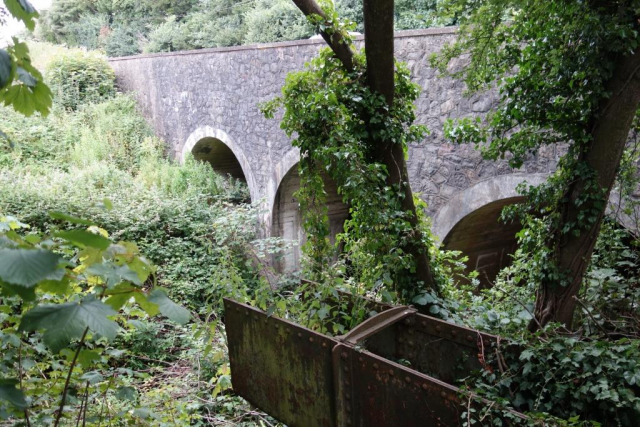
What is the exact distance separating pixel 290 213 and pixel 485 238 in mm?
4306

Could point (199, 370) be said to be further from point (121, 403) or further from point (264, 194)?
point (264, 194)

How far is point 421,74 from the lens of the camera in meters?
6.12

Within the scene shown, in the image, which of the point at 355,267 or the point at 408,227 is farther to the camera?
the point at 355,267

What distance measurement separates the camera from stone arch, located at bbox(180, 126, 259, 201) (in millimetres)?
10312

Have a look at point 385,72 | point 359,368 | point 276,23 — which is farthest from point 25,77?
point 276,23

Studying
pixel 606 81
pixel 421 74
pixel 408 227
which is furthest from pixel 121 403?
pixel 421 74

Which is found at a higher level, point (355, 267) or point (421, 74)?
point (421, 74)

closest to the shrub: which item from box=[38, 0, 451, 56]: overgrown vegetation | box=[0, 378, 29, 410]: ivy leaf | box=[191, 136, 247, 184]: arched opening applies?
box=[38, 0, 451, 56]: overgrown vegetation

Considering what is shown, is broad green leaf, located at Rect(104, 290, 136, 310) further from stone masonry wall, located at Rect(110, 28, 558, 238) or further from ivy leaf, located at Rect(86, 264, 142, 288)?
stone masonry wall, located at Rect(110, 28, 558, 238)

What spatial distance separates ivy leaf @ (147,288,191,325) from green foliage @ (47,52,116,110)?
46.4 feet

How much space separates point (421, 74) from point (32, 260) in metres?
5.59

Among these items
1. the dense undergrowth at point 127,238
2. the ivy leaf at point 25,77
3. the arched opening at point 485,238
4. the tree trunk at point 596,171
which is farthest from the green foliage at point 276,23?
the ivy leaf at point 25,77

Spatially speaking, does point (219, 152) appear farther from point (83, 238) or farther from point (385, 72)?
point (83, 238)

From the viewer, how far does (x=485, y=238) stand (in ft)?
22.3
